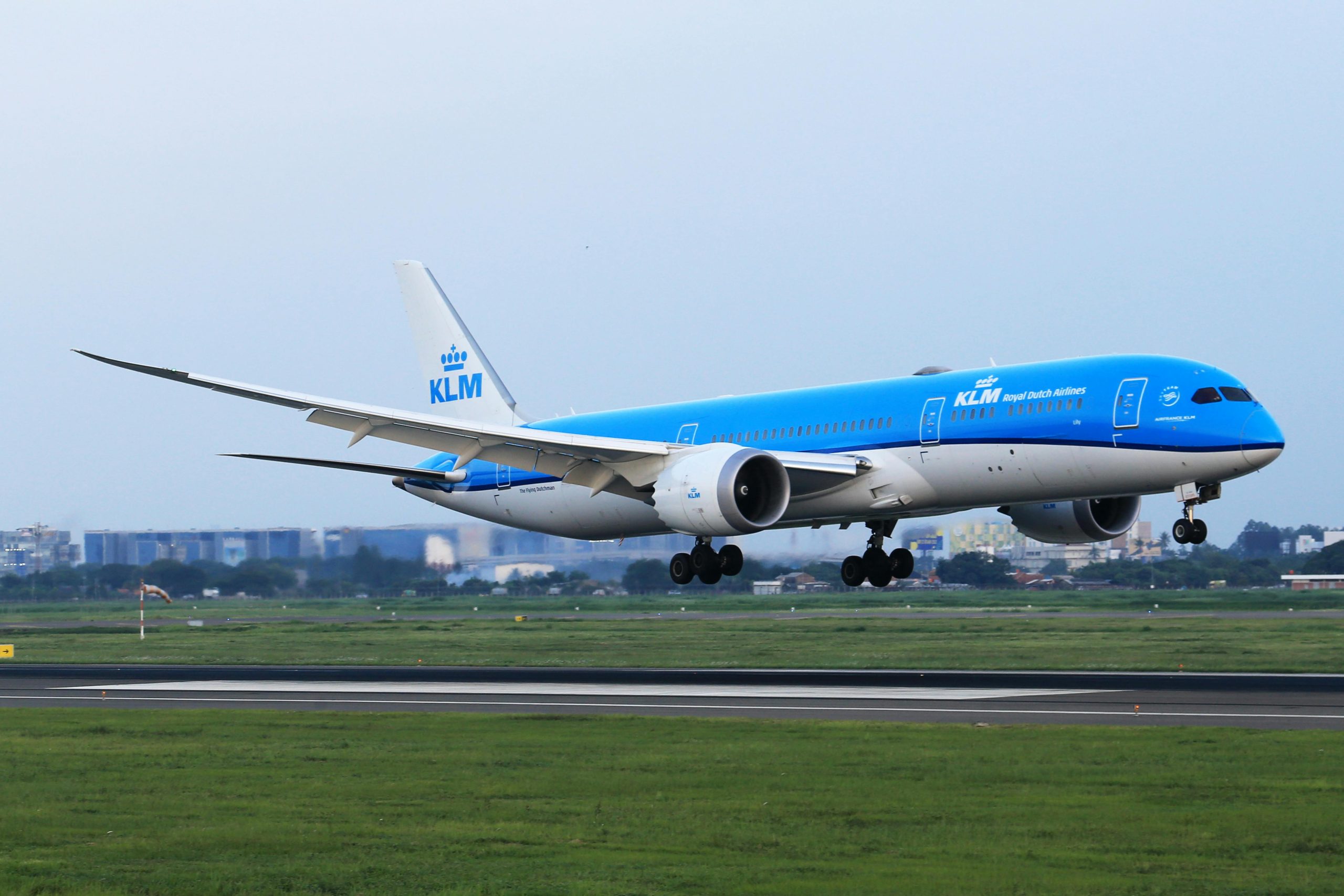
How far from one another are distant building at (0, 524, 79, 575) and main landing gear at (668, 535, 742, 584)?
6399 cm

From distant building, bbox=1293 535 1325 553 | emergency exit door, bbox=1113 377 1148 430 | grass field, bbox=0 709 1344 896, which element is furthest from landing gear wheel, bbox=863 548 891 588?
distant building, bbox=1293 535 1325 553

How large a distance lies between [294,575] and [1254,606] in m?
49.8

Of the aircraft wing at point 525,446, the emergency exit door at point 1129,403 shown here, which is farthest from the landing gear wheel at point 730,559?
the emergency exit door at point 1129,403

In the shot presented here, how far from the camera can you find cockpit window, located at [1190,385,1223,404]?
34000mm

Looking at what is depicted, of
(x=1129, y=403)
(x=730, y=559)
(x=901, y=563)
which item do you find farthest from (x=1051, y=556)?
(x=1129, y=403)

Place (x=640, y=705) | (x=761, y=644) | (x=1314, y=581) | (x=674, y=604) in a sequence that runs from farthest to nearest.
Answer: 1. (x=1314, y=581)
2. (x=674, y=604)
3. (x=761, y=644)
4. (x=640, y=705)

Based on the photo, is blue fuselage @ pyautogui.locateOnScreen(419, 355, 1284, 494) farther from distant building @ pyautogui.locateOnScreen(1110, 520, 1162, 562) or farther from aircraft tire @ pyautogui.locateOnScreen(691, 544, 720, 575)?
distant building @ pyautogui.locateOnScreen(1110, 520, 1162, 562)

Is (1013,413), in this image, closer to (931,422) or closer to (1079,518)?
(931,422)

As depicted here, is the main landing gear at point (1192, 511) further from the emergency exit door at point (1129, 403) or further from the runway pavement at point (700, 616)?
the runway pavement at point (700, 616)

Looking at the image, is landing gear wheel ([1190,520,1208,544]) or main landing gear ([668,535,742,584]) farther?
main landing gear ([668,535,742,584])

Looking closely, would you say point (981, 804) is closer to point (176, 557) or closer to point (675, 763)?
point (675, 763)

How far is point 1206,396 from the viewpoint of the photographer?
34094mm

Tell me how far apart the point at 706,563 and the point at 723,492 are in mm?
5185

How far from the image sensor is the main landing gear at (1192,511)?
3431 cm
